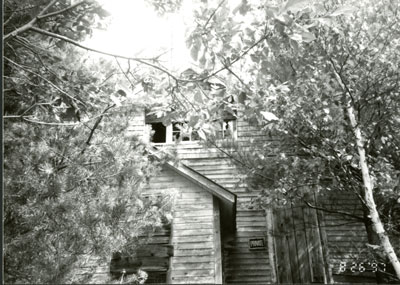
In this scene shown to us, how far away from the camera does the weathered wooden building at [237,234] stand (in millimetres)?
7875

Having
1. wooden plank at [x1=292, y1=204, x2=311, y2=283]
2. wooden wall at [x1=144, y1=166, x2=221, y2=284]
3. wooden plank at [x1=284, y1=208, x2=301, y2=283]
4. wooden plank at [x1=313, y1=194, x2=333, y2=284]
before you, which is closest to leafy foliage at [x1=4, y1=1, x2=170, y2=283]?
wooden wall at [x1=144, y1=166, x2=221, y2=284]

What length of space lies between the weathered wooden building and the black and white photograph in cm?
4

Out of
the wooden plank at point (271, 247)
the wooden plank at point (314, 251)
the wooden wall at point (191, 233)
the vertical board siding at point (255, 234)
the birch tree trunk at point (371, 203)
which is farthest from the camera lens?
the wooden plank at point (271, 247)

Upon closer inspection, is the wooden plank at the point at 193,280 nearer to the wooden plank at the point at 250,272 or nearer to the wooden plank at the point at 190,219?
the wooden plank at the point at 190,219

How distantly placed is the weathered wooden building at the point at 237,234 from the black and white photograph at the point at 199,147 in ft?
0.14

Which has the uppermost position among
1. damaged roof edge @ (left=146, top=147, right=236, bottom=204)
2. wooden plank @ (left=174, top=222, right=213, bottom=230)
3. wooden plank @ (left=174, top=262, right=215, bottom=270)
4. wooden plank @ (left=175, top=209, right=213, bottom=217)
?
damaged roof edge @ (left=146, top=147, right=236, bottom=204)

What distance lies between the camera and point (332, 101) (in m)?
6.61

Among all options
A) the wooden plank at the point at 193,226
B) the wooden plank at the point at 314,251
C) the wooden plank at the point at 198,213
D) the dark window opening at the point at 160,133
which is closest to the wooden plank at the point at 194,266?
the wooden plank at the point at 193,226

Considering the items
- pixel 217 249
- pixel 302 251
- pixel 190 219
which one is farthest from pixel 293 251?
pixel 190 219

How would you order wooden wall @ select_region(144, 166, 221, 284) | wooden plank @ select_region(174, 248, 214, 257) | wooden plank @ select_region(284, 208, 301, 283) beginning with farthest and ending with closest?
wooden plank @ select_region(284, 208, 301, 283), wooden plank @ select_region(174, 248, 214, 257), wooden wall @ select_region(144, 166, 221, 284)

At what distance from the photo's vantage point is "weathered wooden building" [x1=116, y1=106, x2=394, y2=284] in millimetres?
7875

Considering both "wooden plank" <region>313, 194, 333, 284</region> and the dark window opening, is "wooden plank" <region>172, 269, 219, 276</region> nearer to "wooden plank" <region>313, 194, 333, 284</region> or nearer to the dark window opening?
"wooden plank" <region>313, 194, 333, 284</region>

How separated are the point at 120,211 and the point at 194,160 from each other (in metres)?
6.77

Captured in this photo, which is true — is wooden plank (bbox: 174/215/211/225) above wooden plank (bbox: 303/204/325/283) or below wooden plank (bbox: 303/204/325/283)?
above
